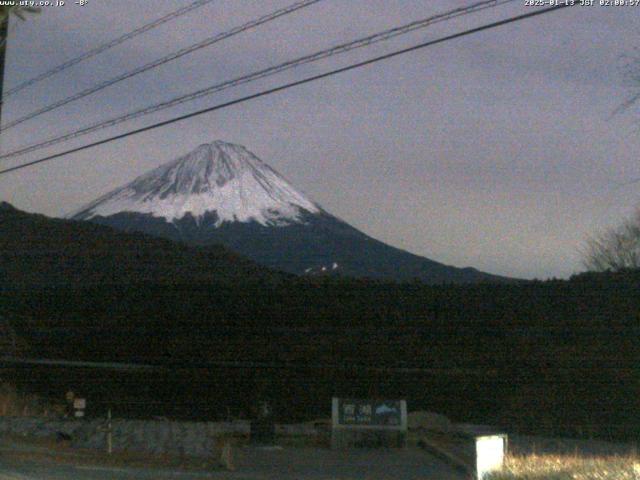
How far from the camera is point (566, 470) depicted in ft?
34.2

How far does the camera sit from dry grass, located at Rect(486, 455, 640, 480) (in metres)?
9.66

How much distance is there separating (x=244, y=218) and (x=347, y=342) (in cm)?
2790

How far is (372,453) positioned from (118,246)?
16250mm

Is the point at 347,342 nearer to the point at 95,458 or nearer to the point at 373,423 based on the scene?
the point at 373,423

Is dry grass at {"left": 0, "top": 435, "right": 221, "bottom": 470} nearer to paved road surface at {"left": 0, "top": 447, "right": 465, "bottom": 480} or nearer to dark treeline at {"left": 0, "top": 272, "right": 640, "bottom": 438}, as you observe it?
paved road surface at {"left": 0, "top": 447, "right": 465, "bottom": 480}

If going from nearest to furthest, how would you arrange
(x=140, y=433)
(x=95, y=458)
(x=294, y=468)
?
(x=294, y=468), (x=95, y=458), (x=140, y=433)

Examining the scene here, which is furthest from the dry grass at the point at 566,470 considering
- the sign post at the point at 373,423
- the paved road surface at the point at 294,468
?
the sign post at the point at 373,423

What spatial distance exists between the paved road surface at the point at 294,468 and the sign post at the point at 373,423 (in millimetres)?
537

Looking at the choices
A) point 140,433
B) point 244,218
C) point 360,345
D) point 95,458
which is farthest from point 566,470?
point 244,218

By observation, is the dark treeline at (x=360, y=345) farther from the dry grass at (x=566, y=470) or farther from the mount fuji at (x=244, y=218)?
the mount fuji at (x=244, y=218)

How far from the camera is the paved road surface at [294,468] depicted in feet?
41.5

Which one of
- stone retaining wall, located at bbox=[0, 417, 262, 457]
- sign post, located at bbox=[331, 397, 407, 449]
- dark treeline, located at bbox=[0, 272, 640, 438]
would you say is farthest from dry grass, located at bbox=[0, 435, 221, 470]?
dark treeline, located at bbox=[0, 272, 640, 438]

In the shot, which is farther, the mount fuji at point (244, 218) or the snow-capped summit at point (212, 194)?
the snow-capped summit at point (212, 194)

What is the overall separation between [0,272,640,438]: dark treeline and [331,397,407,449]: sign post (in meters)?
3.09
